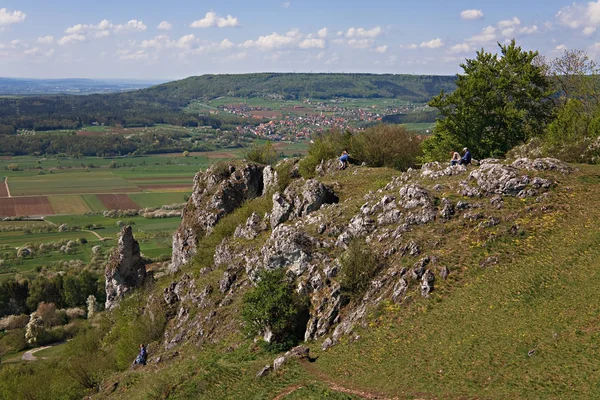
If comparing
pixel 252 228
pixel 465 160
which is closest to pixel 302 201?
pixel 252 228

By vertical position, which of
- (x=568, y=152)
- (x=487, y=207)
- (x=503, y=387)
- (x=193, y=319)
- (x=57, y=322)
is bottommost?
(x=57, y=322)

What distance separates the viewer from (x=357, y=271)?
1372 inches

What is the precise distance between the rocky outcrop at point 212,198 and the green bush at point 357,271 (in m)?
29.3

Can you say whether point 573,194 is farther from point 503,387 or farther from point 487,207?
point 503,387

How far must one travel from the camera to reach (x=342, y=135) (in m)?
70.4

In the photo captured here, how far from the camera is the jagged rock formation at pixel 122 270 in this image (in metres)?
70.6

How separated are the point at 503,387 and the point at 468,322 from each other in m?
5.91

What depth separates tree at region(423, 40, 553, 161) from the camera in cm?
5747

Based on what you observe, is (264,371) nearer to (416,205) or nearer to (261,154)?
(416,205)

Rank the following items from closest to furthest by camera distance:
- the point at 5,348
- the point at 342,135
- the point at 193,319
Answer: the point at 193,319 → the point at 342,135 → the point at 5,348

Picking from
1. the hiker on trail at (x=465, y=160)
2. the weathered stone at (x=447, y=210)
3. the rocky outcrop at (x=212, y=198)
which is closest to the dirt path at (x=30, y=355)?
the rocky outcrop at (x=212, y=198)

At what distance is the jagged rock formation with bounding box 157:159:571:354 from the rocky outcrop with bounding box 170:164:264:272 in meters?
11.3

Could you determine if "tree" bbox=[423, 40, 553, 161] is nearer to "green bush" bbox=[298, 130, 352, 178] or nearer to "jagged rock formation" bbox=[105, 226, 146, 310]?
"green bush" bbox=[298, 130, 352, 178]

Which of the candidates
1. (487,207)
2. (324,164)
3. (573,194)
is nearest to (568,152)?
(573,194)
